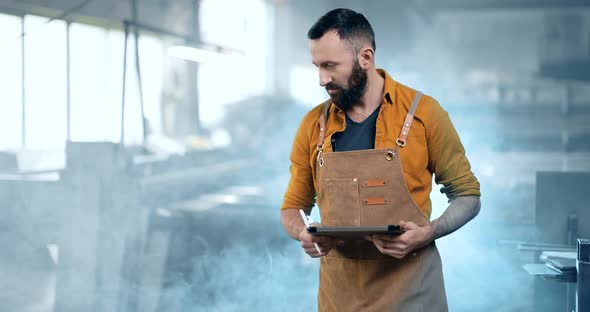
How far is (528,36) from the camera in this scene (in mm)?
4281

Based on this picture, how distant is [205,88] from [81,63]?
117 cm

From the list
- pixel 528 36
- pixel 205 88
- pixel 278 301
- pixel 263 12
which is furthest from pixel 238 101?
pixel 528 36

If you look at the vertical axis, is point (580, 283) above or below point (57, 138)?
below

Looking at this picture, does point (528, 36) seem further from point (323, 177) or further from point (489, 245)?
point (323, 177)

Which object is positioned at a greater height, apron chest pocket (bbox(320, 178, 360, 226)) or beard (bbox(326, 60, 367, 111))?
beard (bbox(326, 60, 367, 111))

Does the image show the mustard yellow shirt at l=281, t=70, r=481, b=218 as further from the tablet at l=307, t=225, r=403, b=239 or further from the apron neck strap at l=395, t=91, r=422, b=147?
the tablet at l=307, t=225, r=403, b=239

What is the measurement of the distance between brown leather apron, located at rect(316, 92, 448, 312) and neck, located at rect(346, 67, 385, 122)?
104 mm

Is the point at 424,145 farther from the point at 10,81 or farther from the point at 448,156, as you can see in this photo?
the point at 10,81

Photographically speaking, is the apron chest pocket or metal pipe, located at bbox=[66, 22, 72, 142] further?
metal pipe, located at bbox=[66, 22, 72, 142]

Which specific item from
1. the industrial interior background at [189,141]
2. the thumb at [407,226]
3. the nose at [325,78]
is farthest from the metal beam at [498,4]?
the thumb at [407,226]

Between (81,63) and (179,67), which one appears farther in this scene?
(179,67)

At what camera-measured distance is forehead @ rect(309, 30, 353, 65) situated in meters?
1.58

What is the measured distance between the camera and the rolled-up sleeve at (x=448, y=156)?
157cm

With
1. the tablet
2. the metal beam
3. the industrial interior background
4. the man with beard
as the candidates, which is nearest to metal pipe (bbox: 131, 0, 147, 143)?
the industrial interior background
